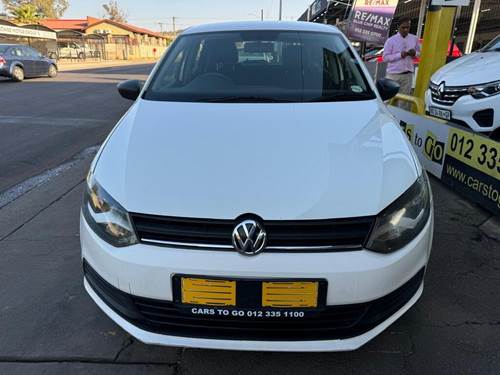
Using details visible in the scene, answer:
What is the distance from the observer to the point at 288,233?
1.79 meters

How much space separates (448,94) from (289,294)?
4.41 metres

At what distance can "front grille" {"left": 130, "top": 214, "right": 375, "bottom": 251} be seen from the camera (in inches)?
70.2

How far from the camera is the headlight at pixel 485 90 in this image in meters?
4.54

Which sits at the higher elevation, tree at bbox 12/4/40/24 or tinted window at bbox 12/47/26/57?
tree at bbox 12/4/40/24

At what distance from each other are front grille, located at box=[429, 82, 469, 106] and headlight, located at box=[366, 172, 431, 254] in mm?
3509

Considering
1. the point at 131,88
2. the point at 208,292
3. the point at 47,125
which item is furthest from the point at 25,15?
the point at 208,292

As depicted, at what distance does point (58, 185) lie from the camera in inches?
191

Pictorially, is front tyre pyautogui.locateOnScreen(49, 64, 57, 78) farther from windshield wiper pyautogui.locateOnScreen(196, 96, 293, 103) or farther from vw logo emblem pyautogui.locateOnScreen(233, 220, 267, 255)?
vw logo emblem pyautogui.locateOnScreen(233, 220, 267, 255)

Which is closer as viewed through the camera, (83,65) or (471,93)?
(471,93)

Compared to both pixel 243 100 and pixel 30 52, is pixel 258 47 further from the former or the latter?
pixel 30 52

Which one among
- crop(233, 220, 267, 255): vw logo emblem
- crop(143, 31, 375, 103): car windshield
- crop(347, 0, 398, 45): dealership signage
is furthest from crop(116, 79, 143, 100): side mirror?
crop(347, 0, 398, 45): dealership signage

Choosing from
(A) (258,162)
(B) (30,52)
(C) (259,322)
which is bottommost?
(B) (30,52)

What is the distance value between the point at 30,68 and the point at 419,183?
62.6 ft

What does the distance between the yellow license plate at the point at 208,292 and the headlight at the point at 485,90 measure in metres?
4.00
